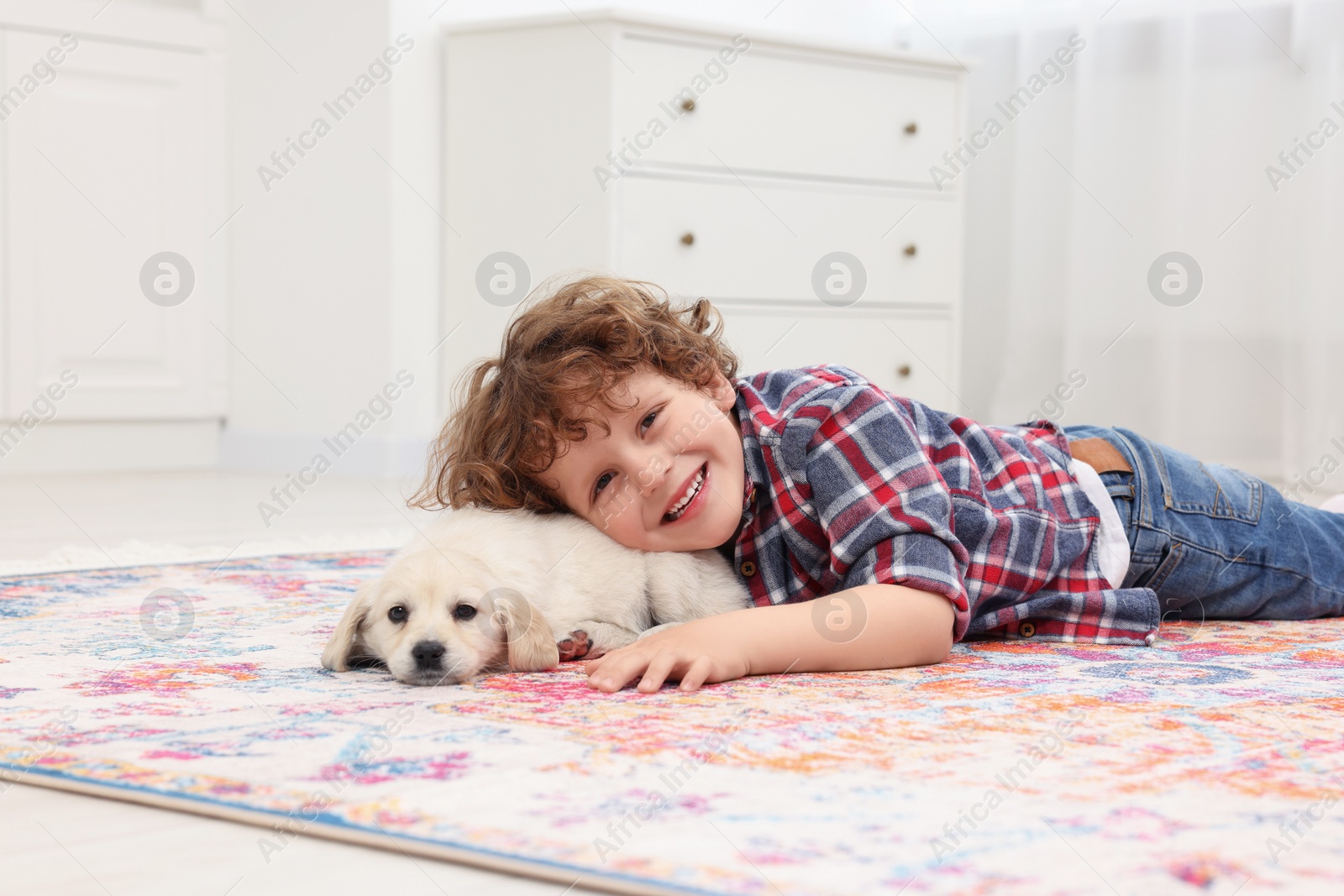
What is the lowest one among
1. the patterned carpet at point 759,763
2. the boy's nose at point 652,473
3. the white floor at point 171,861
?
the white floor at point 171,861

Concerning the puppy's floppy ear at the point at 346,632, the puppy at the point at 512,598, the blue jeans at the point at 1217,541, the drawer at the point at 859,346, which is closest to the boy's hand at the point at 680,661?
the puppy at the point at 512,598

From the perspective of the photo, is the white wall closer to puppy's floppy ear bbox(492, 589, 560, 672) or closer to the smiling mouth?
the smiling mouth

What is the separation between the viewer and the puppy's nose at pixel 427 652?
130cm

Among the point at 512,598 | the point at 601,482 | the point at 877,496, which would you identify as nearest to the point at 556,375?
the point at 601,482

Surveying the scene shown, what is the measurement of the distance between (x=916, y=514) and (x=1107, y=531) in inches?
13.6

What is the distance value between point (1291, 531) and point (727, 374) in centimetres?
75

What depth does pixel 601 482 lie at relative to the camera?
1540 mm

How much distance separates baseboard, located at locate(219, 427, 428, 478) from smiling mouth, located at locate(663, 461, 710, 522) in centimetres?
210

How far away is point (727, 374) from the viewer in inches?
66.6

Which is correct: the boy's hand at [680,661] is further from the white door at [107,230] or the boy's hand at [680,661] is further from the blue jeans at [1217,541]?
the white door at [107,230]

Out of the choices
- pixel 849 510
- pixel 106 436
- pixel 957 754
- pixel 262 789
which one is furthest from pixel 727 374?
pixel 106 436

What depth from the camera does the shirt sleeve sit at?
1407 millimetres

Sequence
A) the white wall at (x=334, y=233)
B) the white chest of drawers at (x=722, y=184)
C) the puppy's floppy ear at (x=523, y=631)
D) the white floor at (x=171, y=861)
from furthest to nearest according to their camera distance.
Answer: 1. the white wall at (x=334, y=233)
2. the white chest of drawers at (x=722, y=184)
3. the puppy's floppy ear at (x=523, y=631)
4. the white floor at (x=171, y=861)

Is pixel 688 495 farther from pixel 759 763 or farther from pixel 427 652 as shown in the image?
pixel 759 763
